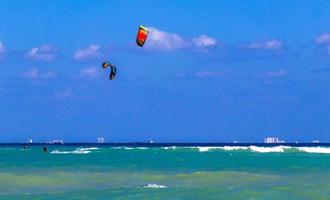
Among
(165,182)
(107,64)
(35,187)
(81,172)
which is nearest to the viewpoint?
(107,64)

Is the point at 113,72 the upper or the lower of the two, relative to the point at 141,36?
lower

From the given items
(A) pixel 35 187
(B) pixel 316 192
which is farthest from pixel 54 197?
(B) pixel 316 192

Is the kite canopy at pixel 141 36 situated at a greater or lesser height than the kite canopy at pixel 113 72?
greater

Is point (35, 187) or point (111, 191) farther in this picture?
point (35, 187)

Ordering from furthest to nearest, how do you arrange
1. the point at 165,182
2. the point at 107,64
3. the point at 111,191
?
the point at 165,182
the point at 111,191
the point at 107,64

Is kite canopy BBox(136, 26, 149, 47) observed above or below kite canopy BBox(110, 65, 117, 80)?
above

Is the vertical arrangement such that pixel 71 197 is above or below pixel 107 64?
below

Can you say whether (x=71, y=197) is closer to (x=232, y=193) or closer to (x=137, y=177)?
(x=232, y=193)

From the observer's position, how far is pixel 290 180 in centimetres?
2497

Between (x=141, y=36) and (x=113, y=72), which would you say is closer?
(x=113, y=72)

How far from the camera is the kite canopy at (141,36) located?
17720mm

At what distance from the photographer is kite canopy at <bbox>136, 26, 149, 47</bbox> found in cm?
1772

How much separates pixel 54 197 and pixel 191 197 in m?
3.60

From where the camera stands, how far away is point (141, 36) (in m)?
18.2
